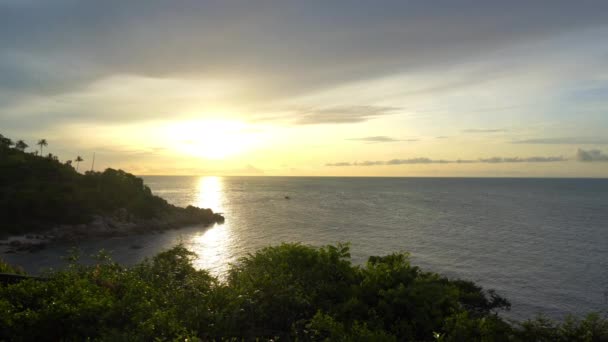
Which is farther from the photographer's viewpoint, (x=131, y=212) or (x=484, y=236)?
(x=131, y=212)

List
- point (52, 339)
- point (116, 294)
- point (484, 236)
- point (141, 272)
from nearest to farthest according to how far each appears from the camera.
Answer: point (52, 339) < point (116, 294) < point (141, 272) < point (484, 236)

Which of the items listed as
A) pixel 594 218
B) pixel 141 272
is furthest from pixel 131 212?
pixel 594 218

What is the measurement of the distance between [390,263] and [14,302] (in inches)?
625

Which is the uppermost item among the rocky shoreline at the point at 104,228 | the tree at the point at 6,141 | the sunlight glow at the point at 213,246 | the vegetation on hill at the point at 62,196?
the tree at the point at 6,141

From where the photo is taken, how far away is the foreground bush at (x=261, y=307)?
9953 millimetres

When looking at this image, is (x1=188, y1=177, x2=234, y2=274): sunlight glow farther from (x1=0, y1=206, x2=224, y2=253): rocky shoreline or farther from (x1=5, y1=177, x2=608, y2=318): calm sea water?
(x1=0, y1=206, x2=224, y2=253): rocky shoreline

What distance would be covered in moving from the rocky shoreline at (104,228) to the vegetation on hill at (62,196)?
745 mm

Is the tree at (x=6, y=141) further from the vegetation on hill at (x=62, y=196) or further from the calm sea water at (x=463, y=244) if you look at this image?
the calm sea water at (x=463, y=244)

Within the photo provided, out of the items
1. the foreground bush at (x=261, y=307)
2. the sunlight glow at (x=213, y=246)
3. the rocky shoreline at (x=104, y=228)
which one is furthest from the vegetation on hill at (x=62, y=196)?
the foreground bush at (x=261, y=307)

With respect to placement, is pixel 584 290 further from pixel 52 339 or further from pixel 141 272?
pixel 52 339

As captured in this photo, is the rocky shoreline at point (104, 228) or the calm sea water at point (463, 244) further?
the rocky shoreline at point (104, 228)

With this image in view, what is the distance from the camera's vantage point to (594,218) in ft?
298

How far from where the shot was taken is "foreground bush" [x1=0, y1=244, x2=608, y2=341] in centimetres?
995

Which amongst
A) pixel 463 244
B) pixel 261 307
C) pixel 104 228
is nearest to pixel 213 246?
pixel 104 228
